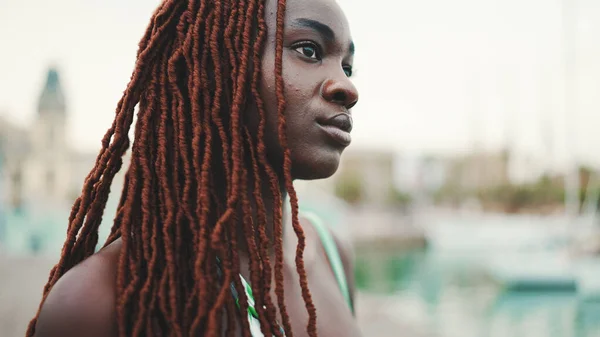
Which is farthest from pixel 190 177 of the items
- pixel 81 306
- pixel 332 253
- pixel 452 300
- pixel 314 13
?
pixel 452 300

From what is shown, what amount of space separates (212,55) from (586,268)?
15.4 meters

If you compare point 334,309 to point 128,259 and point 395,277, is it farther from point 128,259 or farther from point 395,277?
point 395,277

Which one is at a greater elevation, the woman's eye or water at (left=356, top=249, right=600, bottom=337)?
the woman's eye

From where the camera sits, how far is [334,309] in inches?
62.7

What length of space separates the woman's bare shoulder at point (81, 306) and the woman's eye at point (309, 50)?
2.25 ft

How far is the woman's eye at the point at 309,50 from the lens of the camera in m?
1.34

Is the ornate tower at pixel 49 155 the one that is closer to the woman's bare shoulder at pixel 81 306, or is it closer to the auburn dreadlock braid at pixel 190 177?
the auburn dreadlock braid at pixel 190 177

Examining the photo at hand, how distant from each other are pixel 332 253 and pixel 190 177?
2.72 ft

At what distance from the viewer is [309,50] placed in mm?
1354

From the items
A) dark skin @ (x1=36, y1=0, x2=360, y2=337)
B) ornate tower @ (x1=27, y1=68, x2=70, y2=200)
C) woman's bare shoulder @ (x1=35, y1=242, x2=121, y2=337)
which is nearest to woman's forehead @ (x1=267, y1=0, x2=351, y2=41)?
dark skin @ (x1=36, y1=0, x2=360, y2=337)

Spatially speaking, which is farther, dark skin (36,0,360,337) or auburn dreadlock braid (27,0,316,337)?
dark skin (36,0,360,337)

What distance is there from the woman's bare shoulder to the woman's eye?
0.69 meters

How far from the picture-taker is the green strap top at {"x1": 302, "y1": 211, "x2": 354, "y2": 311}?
1.84 m

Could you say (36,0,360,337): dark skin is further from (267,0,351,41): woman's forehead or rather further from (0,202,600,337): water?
(0,202,600,337): water
